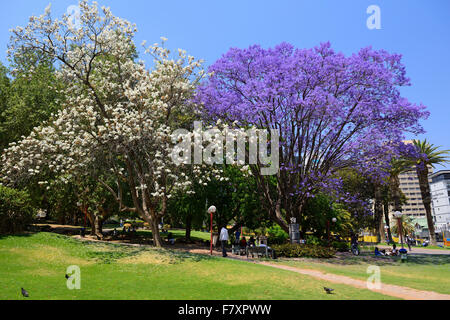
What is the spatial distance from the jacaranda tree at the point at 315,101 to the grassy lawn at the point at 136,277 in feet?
34.3

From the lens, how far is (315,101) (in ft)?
66.3

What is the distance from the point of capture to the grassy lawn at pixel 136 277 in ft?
30.7

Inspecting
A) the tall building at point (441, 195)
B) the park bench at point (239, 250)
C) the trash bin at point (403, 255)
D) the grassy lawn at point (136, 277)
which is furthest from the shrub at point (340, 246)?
the tall building at point (441, 195)

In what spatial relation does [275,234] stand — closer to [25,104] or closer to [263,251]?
[263,251]

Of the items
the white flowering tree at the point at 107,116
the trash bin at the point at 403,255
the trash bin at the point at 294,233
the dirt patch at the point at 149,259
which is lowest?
the trash bin at the point at 403,255

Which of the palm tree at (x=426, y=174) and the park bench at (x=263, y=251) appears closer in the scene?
the park bench at (x=263, y=251)

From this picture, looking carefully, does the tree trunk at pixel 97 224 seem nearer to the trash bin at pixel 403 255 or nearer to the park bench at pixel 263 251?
the park bench at pixel 263 251

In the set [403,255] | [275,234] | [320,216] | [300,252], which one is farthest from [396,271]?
[275,234]

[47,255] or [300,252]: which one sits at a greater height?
[47,255]

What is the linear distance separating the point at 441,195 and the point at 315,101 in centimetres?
10195

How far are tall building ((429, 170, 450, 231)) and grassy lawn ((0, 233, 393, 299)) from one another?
101m

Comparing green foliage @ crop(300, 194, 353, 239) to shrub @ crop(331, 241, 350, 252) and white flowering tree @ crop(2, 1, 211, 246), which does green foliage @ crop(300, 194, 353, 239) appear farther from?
white flowering tree @ crop(2, 1, 211, 246)
